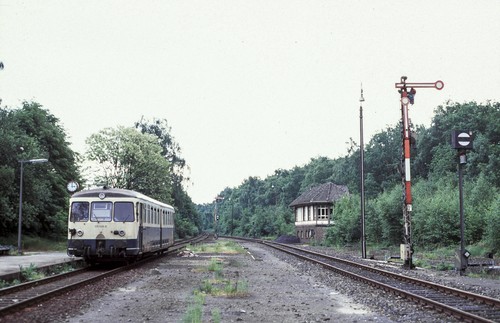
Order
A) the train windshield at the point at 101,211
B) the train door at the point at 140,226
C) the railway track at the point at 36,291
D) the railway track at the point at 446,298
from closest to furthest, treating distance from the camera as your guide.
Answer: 1. the railway track at the point at 446,298
2. the railway track at the point at 36,291
3. the train windshield at the point at 101,211
4. the train door at the point at 140,226

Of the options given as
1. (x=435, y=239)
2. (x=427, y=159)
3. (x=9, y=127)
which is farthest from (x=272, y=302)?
(x=427, y=159)

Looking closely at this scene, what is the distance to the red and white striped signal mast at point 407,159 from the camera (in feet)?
73.5

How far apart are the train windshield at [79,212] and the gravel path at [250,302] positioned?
440cm

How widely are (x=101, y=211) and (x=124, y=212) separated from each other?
873mm

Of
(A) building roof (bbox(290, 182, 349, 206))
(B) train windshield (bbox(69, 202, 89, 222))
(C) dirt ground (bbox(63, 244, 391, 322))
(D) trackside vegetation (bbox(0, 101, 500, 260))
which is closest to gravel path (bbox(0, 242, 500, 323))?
(C) dirt ground (bbox(63, 244, 391, 322))

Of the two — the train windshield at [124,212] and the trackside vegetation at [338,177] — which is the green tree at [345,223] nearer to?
the trackside vegetation at [338,177]

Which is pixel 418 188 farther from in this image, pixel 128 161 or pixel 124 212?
pixel 124 212

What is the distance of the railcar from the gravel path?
318 cm

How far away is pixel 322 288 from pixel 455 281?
431cm

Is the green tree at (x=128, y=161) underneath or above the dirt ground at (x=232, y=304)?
above

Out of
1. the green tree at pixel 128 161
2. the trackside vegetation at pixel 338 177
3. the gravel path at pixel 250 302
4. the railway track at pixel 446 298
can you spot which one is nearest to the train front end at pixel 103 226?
the gravel path at pixel 250 302

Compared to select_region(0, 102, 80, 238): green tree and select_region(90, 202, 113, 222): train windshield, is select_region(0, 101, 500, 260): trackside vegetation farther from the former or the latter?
select_region(90, 202, 113, 222): train windshield

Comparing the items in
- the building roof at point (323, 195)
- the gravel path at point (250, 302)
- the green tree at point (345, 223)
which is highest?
the building roof at point (323, 195)

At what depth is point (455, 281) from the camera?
16938mm
